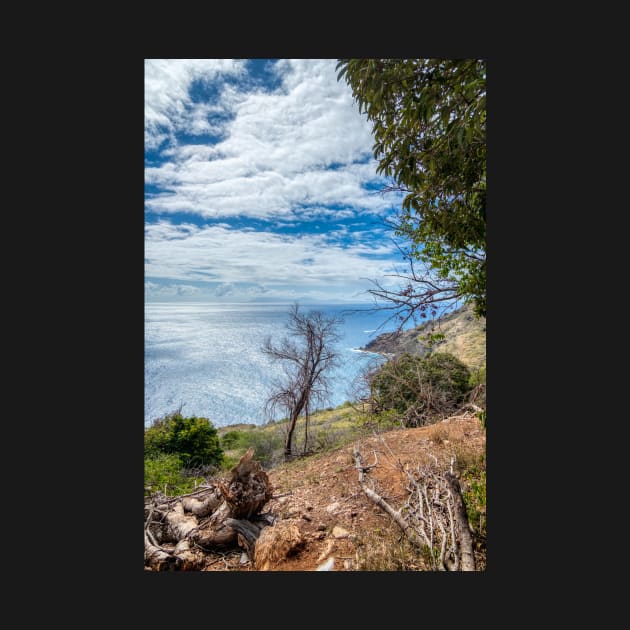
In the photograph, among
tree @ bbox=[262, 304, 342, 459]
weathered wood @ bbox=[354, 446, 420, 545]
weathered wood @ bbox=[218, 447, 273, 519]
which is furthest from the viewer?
tree @ bbox=[262, 304, 342, 459]

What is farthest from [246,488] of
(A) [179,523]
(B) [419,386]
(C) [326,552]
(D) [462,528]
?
(B) [419,386]

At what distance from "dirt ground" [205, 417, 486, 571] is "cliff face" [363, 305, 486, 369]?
26.7 inches

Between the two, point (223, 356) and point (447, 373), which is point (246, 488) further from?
point (447, 373)

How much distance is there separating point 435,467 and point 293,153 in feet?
9.04

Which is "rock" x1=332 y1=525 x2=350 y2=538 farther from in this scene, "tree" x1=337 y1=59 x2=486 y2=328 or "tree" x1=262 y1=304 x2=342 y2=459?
"tree" x1=337 y1=59 x2=486 y2=328

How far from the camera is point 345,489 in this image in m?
3.13

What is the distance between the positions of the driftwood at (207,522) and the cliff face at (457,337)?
1.54m

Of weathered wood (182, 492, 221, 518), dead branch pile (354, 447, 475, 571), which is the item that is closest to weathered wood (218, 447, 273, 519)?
weathered wood (182, 492, 221, 518)

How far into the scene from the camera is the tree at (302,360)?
129 inches

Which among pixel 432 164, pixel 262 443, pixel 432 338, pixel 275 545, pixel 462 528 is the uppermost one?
pixel 432 164

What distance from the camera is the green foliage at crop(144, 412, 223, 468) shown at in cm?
306

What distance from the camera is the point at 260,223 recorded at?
10.8 ft

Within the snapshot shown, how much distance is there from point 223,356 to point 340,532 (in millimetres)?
1611

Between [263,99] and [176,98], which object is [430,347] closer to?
[263,99]
